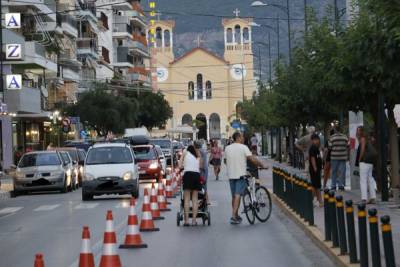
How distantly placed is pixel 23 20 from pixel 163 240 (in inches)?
1964

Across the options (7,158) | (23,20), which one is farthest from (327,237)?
(23,20)

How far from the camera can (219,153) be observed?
161ft

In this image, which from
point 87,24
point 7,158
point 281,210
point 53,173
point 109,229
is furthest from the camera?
point 87,24

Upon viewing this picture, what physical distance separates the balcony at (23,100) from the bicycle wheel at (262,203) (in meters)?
36.4

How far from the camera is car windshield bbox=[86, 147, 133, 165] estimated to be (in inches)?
1358

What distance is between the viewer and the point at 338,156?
29.5 m

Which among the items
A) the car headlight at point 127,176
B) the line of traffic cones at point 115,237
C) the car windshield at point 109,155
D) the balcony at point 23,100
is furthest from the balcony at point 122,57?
the line of traffic cones at point 115,237

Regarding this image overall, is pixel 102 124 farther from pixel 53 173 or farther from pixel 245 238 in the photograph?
pixel 245 238

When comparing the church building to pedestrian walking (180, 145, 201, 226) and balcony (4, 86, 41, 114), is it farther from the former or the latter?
pedestrian walking (180, 145, 201, 226)

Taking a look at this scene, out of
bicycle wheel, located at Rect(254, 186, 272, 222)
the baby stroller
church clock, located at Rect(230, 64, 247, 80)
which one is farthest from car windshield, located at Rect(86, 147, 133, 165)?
church clock, located at Rect(230, 64, 247, 80)

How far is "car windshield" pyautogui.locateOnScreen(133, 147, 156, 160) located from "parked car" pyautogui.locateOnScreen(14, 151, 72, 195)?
461cm

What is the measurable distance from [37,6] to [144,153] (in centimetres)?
2433

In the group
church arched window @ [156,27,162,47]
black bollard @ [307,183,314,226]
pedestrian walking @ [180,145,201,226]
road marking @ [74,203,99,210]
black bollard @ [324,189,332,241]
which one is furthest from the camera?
church arched window @ [156,27,162,47]

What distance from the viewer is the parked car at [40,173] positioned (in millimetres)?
39938
